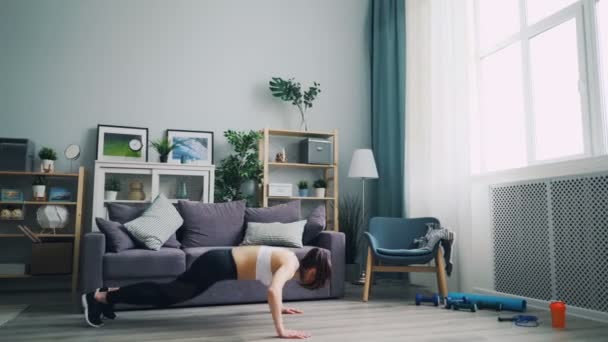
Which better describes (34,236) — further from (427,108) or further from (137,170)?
(427,108)

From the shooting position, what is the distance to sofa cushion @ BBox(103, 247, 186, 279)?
129 inches

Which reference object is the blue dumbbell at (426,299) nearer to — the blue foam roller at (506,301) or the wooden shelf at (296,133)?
the blue foam roller at (506,301)

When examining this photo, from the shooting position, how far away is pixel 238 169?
489 centimetres

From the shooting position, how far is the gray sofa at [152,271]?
324 cm

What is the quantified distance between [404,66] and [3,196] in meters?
4.14

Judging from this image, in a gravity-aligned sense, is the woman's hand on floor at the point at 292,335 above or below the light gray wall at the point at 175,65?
below

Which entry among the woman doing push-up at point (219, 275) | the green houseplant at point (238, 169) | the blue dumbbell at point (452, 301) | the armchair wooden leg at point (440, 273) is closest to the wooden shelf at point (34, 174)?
the green houseplant at point (238, 169)

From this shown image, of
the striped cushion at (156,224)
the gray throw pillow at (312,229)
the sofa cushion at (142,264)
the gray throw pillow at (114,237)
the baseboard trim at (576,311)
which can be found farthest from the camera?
the gray throw pillow at (312,229)

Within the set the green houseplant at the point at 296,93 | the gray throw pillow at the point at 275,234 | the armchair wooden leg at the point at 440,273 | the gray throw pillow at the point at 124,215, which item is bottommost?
the armchair wooden leg at the point at 440,273

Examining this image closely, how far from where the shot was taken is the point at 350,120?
5672 mm

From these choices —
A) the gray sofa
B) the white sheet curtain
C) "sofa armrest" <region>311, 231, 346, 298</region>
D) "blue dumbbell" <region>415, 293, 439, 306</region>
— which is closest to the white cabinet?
the gray sofa

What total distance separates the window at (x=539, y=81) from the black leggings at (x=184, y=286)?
8.29ft

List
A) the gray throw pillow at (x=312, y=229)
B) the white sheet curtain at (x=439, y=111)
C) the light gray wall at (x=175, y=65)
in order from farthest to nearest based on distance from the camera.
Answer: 1. the light gray wall at (x=175, y=65)
2. the white sheet curtain at (x=439, y=111)
3. the gray throw pillow at (x=312, y=229)

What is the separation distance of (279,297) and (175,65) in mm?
3475
